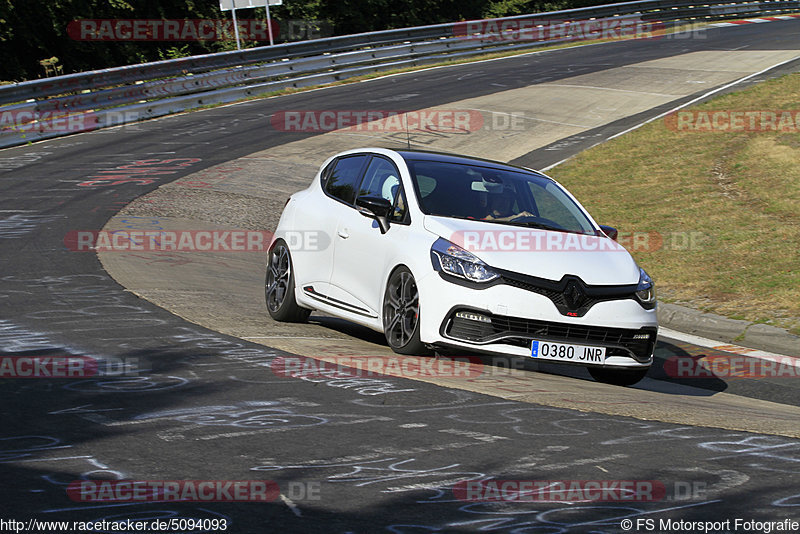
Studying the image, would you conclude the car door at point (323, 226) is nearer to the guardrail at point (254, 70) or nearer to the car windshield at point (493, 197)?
the car windshield at point (493, 197)

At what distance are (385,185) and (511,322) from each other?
6.67ft

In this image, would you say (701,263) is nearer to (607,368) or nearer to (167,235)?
(607,368)

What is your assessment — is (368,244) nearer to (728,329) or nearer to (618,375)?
(618,375)

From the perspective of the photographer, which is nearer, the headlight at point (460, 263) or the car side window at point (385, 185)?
the headlight at point (460, 263)

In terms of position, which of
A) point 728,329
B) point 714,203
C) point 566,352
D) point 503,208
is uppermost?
point 503,208

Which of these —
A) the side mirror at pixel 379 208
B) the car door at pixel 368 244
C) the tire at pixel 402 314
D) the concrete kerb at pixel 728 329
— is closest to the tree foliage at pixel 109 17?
the car door at pixel 368 244

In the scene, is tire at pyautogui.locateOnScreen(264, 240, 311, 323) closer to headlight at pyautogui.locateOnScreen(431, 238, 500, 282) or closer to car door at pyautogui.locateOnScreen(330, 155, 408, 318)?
car door at pyautogui.locateOnScreen(330, 155, 408, 318)

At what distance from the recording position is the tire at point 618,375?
812cm

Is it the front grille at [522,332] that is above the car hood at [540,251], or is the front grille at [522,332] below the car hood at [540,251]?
below

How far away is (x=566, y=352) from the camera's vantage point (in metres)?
7.59

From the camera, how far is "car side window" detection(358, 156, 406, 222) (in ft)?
28.1

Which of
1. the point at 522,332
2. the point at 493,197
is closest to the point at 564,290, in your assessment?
the point at 522,332

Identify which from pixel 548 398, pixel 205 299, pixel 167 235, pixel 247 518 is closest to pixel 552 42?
pixel 167 235

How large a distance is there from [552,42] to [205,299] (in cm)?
3196
